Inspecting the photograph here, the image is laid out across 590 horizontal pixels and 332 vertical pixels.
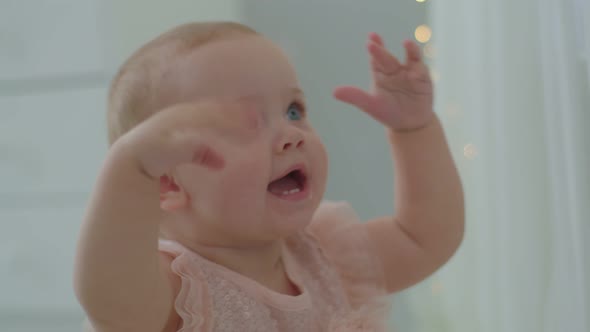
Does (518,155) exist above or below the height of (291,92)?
below

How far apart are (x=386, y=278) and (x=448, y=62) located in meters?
0.42

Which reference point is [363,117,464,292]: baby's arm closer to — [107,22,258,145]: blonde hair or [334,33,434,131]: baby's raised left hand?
[334,33,434,131]: baby's raised left hand

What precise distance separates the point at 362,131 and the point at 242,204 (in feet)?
2.03

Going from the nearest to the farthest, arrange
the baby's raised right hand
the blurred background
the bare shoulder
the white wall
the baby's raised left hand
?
the baby's raised right hand < the bare shoulder < the baby's raised left hand < the blurred background < the white wall

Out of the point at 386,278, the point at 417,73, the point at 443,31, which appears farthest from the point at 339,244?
the point at 443,31

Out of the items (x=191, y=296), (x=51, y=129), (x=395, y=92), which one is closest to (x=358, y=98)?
(x=395, y=92)

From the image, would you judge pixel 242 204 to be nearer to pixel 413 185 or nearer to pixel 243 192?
pixel 243 192

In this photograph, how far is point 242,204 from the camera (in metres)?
0.58

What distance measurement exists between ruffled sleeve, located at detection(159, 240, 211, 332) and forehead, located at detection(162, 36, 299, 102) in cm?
14

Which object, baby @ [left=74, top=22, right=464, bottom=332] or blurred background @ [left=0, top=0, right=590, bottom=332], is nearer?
baby @ [left=74, top=22, right=464, bottom=332]

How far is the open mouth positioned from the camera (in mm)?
604

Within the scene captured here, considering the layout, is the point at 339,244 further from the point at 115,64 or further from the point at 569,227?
the point at 115,64

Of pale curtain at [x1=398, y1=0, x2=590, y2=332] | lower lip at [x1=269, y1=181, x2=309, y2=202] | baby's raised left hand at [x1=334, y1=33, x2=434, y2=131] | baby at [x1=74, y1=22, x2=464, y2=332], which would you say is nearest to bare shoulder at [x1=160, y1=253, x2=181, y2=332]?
baby at [x1=74, y1=22, x2=464, y2=332]

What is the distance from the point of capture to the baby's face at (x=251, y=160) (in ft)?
1.91
